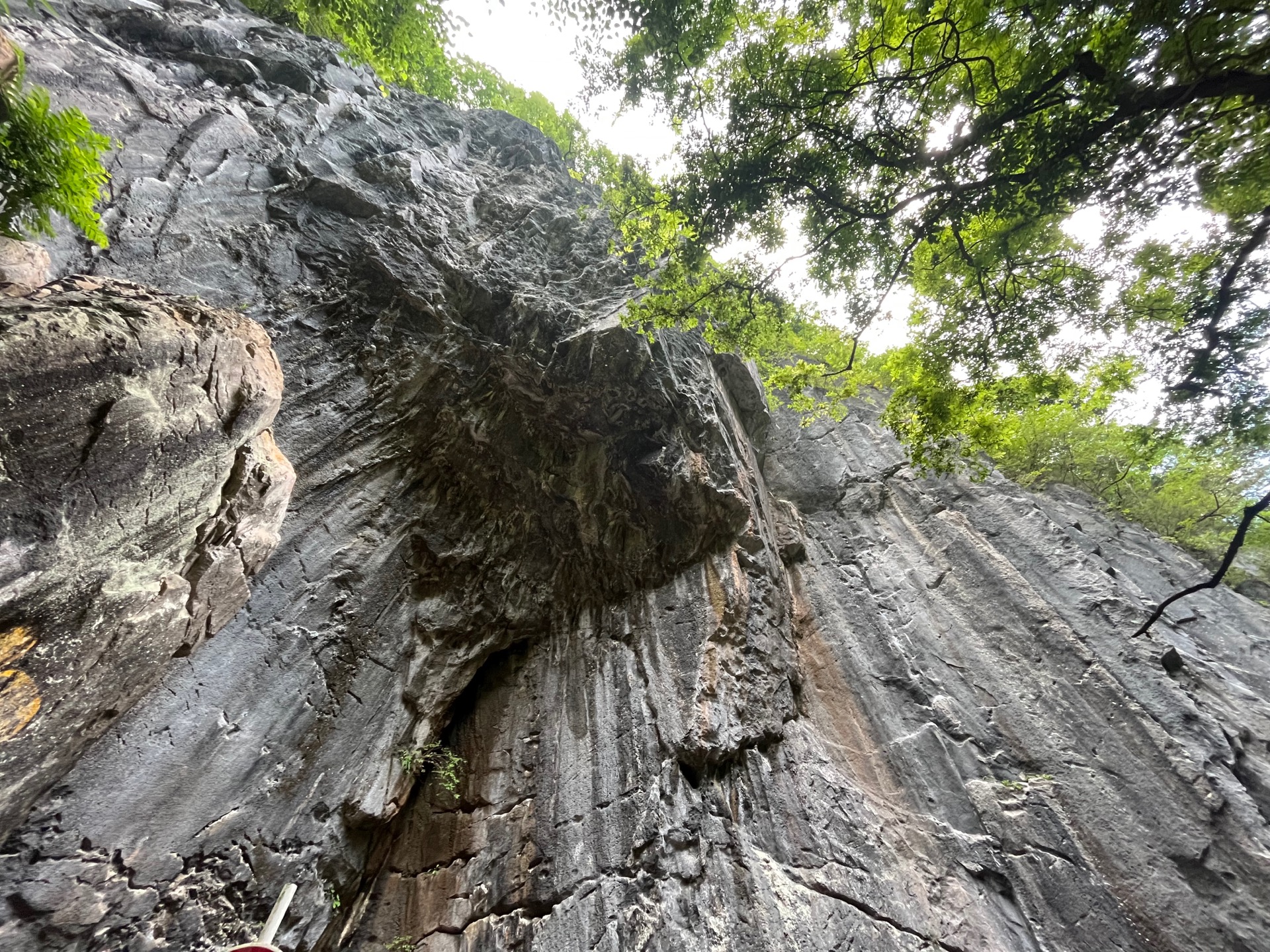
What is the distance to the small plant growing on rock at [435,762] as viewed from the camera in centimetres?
658

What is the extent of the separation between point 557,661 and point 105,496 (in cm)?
580

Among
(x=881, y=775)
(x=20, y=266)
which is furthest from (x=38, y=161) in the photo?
(x=881, y=775)

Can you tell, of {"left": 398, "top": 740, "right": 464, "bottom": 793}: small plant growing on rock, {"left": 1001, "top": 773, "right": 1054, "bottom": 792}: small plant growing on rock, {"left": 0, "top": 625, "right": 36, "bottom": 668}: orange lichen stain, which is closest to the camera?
{"left": 0, "top": 625, "right": 36, "bottom": 668}: orange lichen stain

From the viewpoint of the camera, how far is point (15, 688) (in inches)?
118

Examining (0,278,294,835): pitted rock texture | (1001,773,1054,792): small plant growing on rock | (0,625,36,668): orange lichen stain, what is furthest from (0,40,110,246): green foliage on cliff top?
(1001,773,1054,792): small plant growing on rock

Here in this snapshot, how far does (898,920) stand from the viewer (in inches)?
209

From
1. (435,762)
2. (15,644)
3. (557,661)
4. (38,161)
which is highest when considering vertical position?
(38,161)

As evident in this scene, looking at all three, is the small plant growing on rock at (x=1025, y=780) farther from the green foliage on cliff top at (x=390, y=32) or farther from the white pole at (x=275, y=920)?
the green foliage on cliff top at (x=390, y=32)

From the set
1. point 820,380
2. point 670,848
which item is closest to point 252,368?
point 670,848

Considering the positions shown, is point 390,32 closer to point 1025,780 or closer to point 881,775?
point 881,775

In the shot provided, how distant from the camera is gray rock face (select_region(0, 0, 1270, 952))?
516 cm

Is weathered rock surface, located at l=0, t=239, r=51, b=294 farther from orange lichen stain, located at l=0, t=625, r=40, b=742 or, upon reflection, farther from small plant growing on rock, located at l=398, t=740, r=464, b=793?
small plant growing on rock, located at l=398, t=740, r=464, b=793

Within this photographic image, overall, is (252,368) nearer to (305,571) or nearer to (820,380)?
(305,571)

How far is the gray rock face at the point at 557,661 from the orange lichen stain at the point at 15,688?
4.58 feet
